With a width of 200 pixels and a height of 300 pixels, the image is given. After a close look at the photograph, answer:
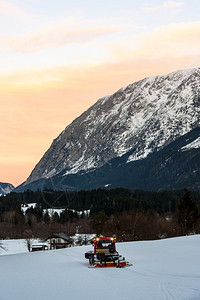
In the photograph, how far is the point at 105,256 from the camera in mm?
41188

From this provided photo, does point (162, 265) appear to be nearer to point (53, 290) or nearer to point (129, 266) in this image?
point (129, 266)

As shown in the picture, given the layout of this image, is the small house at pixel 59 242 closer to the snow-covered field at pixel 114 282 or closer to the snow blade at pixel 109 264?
the snow-covered field at pixel 114 282

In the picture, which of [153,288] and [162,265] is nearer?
[153,288]

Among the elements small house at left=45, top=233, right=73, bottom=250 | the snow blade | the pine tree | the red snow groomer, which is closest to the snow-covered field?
the snow blade

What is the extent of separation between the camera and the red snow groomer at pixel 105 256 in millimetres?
39947

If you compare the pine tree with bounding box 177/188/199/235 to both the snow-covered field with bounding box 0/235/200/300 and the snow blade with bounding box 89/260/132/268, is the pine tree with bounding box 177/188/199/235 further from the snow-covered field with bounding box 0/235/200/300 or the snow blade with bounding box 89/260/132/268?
the snow blade with bounding box 89/260/132/268

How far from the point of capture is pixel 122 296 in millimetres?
23250

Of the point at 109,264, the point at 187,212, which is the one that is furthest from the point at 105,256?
the point at 187,212

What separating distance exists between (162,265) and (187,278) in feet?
28.7

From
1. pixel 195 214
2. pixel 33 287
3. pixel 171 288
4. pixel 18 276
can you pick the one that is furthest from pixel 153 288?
pixel 195 214

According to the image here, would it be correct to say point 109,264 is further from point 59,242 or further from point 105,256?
point 59,242

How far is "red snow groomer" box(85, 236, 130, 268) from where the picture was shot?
39947mm

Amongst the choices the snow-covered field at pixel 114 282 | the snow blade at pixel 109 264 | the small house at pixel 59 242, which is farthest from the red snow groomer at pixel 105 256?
the small house at pixel 59 242

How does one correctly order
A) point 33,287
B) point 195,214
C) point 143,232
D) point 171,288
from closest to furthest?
point 171,288 → point 33,287 → point 195,214 → point 143,232
